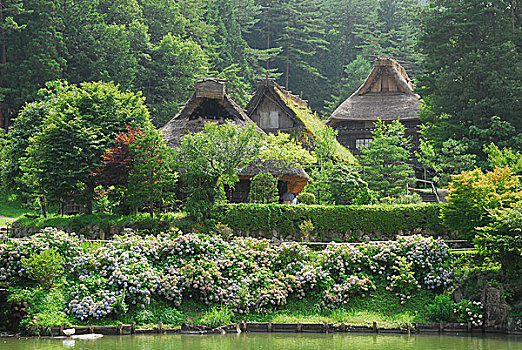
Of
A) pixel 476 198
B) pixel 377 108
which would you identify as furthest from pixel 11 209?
pixel 476 198

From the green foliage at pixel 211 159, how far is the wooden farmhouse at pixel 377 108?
20133mm

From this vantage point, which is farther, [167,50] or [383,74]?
[167,50]

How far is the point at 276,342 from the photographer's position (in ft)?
49.8

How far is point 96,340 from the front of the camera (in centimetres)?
1507

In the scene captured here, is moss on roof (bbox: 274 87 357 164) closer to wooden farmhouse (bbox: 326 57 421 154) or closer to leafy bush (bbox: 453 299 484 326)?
wooden farmhouse (bbox: 326 57 421 154)

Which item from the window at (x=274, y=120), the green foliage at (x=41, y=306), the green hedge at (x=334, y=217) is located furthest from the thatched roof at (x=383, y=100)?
the green foliage at (x=41, y=306)

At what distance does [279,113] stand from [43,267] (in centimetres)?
2488

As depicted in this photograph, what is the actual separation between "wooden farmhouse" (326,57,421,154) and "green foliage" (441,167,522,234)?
22608 mm

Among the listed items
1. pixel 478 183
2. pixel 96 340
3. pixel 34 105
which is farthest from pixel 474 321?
pixel 34 105

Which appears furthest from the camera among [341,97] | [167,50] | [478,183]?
[341,97]

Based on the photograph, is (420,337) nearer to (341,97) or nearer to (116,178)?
(116,178)

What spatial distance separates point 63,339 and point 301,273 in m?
6.87

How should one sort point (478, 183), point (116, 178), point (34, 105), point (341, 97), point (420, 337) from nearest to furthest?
point (420, 337)
point (478, 183)
point (116, 178)
point (34, 105)
point (341, 97)

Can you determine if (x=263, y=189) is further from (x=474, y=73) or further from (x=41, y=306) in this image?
(x=474, y=73)
